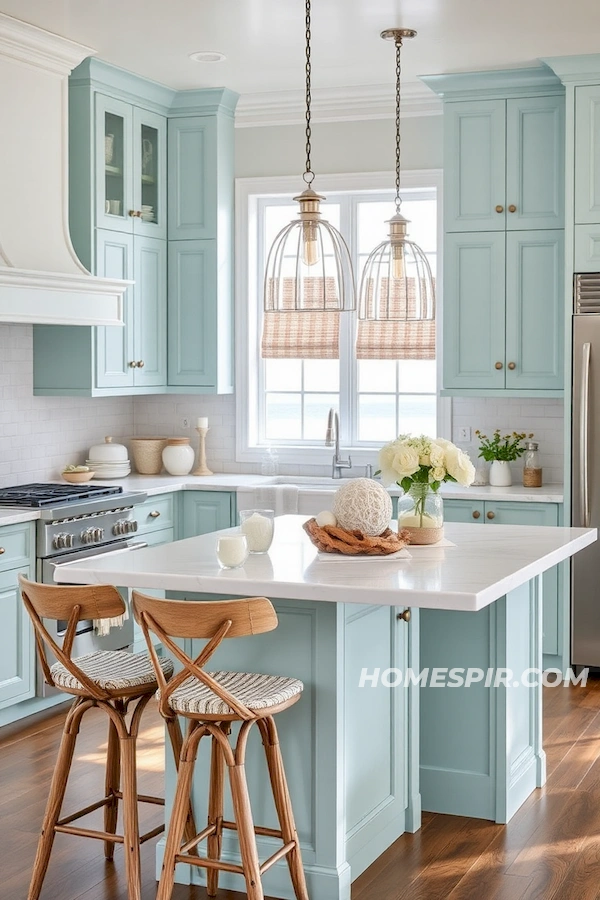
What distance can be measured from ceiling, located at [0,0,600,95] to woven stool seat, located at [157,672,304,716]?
2907mm

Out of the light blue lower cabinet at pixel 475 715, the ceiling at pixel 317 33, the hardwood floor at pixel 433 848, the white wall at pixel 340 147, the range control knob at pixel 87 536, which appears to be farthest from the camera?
the white wall at pixel 340 147

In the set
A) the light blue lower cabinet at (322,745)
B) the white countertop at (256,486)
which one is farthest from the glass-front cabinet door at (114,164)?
the light blue lower cabinet at (322,745)

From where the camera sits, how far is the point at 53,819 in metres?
3.42

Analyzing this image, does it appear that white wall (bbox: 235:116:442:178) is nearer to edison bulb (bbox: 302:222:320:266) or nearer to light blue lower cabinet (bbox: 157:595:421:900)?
edison bulb (bbox: 302:222:320:266)

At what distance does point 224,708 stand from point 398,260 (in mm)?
1602

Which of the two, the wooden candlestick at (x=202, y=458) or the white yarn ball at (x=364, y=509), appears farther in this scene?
the wooden candlestick at (x=202, y=458)

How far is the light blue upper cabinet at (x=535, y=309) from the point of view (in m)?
6.02

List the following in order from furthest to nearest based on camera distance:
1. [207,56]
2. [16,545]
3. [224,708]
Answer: [207,56]
[16,545]
[224,708]

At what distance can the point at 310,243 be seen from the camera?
347 centimetres

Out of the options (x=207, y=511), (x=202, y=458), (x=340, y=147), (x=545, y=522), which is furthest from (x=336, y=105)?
(x=545, y=522)

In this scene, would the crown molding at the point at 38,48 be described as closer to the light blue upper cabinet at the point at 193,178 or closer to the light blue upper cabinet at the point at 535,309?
the light blue upper cabinet at the point at 193,178

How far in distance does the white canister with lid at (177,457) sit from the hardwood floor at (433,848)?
2240mm

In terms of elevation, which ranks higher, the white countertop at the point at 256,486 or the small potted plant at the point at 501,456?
the small potted plant at the point at 501,456

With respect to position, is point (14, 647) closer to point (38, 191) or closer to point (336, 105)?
point (38, 191)
